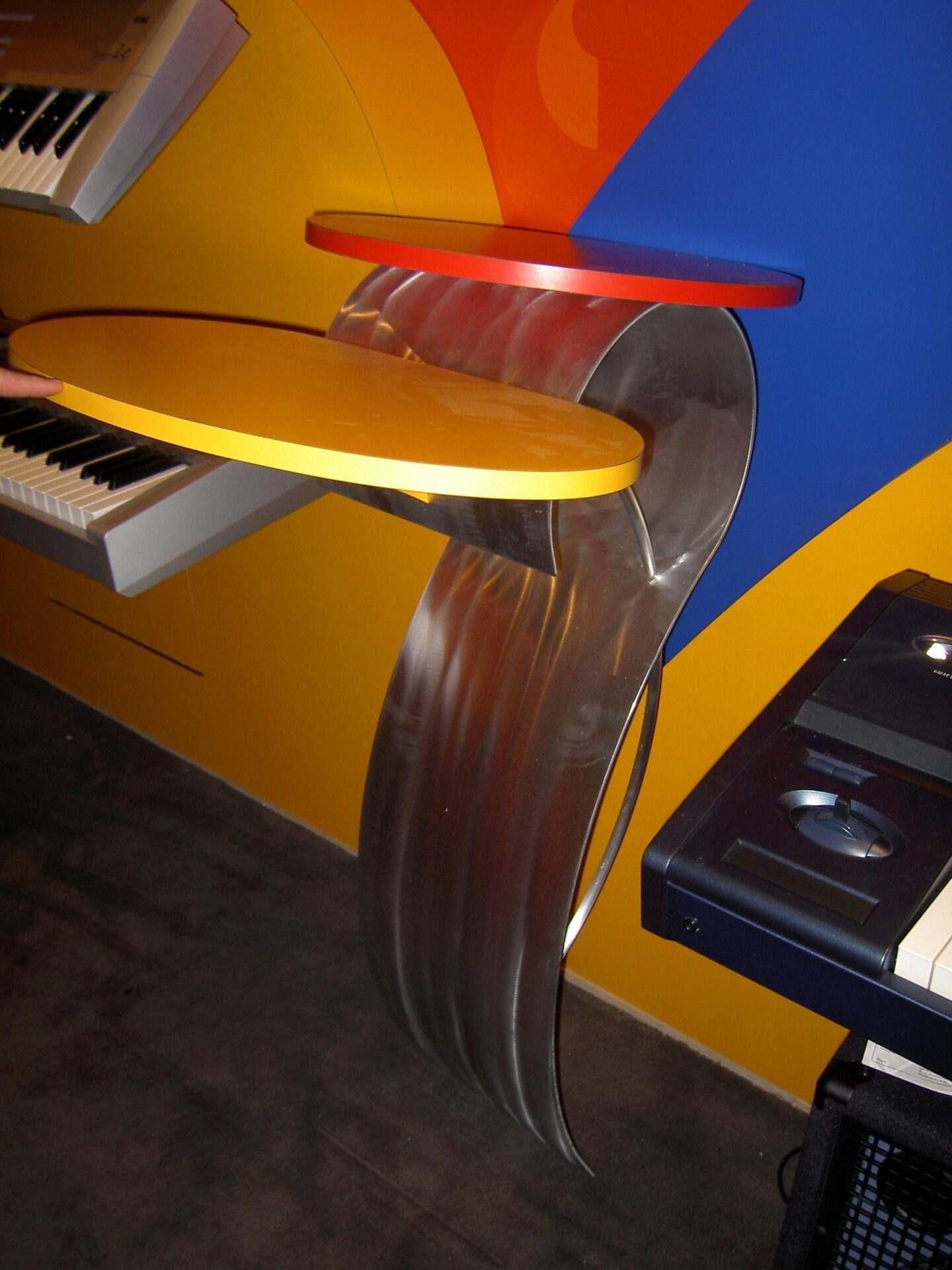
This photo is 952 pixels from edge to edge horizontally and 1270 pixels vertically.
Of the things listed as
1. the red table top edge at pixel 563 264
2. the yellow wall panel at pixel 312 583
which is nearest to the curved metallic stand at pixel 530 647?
the red table top edge at pixel 563 264

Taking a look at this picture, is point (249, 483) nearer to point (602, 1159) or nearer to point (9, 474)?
point (9, 474)

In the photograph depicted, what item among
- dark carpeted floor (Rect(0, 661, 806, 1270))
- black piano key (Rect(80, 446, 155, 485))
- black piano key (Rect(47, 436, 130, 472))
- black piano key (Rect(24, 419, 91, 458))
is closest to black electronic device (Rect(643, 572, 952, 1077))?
dark carpeted floor (Rect(0, 661, 806, 1270))

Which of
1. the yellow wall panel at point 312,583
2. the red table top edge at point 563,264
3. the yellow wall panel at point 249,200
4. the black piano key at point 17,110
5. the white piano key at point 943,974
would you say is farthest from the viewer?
the black piano key at point 17,110


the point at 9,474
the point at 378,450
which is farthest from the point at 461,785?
the point at 9,474

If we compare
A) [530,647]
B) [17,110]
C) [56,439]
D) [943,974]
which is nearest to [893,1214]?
[943,974]

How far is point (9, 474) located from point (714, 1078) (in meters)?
1.61

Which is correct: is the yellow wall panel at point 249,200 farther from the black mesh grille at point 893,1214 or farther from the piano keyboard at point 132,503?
the black mesh grille at point 893,1214

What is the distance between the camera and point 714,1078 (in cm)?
179

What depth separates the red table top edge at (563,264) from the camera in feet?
3.09

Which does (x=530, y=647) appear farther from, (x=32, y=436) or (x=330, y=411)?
(x=32, y=436)

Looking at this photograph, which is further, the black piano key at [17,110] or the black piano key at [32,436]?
the black piano key at [32,436]

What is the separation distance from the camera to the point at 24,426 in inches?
72.1

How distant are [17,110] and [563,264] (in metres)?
1.22

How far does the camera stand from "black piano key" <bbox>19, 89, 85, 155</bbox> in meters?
1.58
